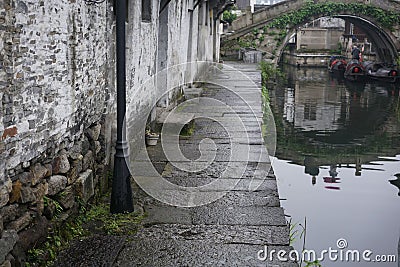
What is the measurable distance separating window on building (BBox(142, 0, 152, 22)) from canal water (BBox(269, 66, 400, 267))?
9.43 ft

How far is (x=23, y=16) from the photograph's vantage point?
3.43 metres

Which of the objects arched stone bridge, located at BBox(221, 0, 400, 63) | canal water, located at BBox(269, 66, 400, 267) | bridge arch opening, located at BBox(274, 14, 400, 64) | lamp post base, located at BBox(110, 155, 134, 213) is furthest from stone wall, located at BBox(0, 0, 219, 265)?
bridge arch opening, located at BBox(274, 14, 400, 64)

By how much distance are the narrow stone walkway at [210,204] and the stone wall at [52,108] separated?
0.61 metres

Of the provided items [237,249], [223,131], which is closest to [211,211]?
[237,249]

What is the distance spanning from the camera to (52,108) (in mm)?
3982

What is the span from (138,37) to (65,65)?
2.43 m

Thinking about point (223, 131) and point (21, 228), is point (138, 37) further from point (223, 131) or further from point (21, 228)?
point (21, 228)

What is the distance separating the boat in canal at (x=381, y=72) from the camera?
2439cm

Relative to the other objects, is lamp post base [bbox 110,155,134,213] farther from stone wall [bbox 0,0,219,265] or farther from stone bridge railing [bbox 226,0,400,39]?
stone bridge railing [bbox 226,0,400,39]

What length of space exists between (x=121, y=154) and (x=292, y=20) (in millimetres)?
23759

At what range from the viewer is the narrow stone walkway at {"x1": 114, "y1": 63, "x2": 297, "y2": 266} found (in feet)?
13.8

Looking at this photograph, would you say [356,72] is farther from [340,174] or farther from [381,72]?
[340,174]

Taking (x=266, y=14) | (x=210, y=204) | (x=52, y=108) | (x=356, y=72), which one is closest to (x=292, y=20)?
(x=266, y=14)

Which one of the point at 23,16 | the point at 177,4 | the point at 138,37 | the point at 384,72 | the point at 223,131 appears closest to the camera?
the point at 23,16
